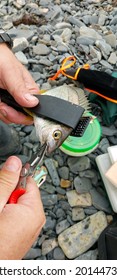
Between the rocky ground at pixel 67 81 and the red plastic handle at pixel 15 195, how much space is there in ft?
1.67

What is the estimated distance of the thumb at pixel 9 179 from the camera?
117 centimetres

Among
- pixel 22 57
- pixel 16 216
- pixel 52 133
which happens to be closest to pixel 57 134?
pixel 52 133

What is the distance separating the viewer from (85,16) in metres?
2.64

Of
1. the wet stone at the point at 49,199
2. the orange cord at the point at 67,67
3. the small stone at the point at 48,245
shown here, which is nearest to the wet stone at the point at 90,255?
the small stone at the point at 48,245

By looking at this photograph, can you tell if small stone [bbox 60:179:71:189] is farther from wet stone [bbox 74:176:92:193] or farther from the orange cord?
the orange cord

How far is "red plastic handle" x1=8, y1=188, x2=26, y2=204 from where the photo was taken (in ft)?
4.00

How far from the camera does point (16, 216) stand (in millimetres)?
1175

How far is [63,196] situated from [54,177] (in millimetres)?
98

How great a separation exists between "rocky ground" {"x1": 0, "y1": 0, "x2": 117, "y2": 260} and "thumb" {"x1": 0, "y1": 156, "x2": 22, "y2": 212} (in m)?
0.57

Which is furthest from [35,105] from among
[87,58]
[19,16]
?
[19,16]

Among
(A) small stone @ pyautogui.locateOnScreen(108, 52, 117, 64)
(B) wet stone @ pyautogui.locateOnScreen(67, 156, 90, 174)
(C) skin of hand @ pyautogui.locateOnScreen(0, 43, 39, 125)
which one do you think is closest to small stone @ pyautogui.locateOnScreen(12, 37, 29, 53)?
(A) small stone @ pyautogui.locateOnScreen(108, 52, 117, 64)

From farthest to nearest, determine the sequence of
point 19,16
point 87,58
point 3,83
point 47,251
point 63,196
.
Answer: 1. point 19,16
2. point 87,58
3. point 63,196
4. point 47,251
5. point 3,83

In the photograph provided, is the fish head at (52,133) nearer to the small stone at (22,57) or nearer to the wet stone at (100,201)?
the wet stone at (100,201)
